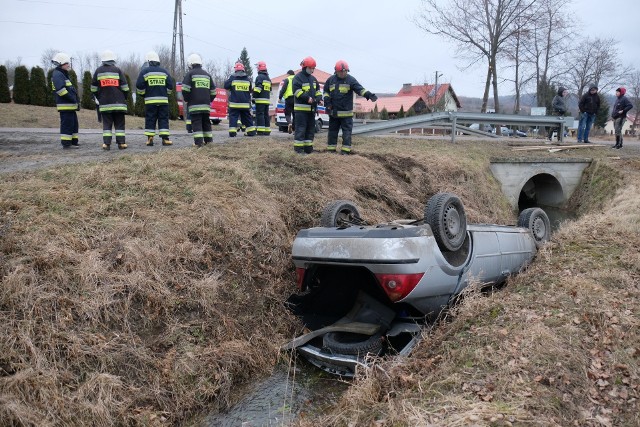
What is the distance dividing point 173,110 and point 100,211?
21.3 m

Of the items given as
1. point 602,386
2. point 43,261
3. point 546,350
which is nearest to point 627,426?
point 602,386

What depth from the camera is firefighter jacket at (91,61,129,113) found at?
9.34 metres

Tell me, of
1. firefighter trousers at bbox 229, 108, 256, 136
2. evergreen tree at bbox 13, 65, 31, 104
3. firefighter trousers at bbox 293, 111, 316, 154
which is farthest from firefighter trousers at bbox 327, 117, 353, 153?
evergreen tree at bbox 13, 65, 31, 104

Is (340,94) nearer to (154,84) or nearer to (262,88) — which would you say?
(154,84)

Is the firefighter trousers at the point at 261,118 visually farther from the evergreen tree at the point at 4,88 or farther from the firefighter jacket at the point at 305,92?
the evergreen tree at the point at 4,88

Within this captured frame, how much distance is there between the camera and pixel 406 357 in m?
4.32

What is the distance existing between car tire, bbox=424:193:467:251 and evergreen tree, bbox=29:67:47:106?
24995 millimetres

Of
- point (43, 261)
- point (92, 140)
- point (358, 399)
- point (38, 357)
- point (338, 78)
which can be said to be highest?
point (338, 78)

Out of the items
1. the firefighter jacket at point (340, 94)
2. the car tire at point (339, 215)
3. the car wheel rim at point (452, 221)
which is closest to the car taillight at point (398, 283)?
the car wheel rim at point (452, 221)

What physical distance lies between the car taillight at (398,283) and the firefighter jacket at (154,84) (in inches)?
275

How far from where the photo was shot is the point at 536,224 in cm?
716

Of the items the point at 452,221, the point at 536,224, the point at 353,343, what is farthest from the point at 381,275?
Answer: the point at 536,224

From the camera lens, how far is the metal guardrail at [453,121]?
1358cm

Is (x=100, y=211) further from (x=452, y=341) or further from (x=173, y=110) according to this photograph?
(x=173, y=110)
